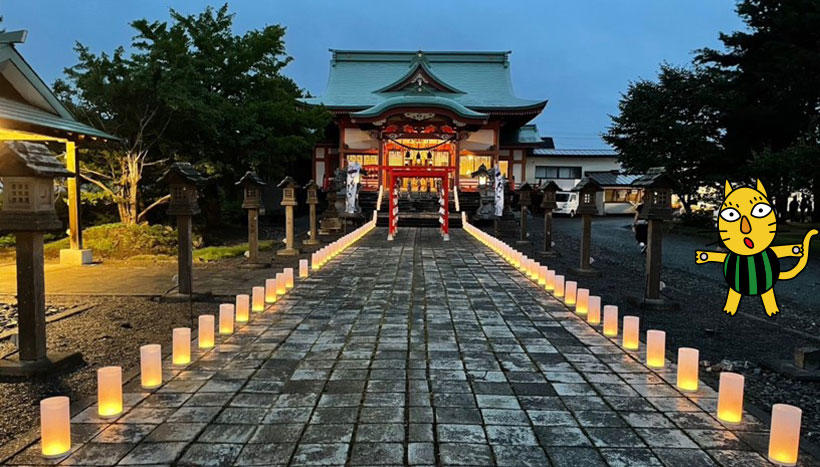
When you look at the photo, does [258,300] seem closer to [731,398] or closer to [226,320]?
[226,320]

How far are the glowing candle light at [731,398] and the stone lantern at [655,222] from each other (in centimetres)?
436

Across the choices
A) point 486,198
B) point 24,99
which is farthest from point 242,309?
point 486,198

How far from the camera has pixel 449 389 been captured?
4363 millimetres

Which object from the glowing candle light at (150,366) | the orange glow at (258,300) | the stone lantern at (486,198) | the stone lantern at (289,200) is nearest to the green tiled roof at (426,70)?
the stone lantern at (486,198)

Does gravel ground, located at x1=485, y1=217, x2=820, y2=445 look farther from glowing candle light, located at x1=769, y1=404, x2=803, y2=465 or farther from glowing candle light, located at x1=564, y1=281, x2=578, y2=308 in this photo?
glowing candle light, located at x1=769, y1=404, x2=803, y2=465

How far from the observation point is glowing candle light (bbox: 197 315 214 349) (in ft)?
18.2

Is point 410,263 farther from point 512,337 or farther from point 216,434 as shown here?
point 216,434

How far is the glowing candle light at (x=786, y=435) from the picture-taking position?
10.5 feet

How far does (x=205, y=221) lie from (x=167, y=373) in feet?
57.0

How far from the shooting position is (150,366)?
175 inches

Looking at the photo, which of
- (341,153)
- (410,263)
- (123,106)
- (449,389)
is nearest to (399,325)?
(449,389)

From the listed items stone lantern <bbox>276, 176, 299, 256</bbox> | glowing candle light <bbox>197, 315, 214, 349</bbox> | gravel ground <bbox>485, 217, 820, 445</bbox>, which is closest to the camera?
gravel ground <bbox>485, 217, 820, 445</bbox>

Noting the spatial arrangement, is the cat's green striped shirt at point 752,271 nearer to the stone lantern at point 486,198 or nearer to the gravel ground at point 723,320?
the gravel ground at point 723,320

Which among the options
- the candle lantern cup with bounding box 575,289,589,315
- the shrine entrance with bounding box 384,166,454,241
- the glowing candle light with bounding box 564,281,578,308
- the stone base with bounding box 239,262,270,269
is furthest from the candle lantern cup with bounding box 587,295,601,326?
the shrine entrance with bounding box 384,166,454,241
